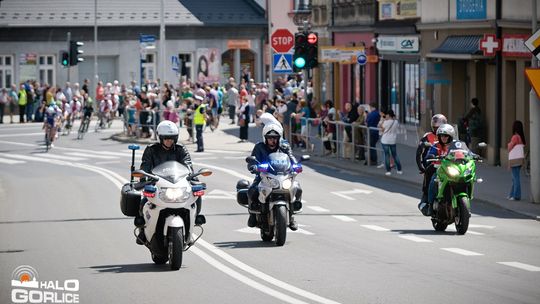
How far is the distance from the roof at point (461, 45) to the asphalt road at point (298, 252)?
6.77 m

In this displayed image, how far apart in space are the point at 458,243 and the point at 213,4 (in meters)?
64.2

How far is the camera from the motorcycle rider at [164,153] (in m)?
16.6

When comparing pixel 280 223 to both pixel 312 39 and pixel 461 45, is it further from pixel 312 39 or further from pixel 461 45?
pixel 461 45

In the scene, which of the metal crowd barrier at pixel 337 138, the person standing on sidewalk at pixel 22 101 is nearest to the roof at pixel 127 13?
the person standing on sidewalk at pixel 22 101

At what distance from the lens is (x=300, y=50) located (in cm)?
3788

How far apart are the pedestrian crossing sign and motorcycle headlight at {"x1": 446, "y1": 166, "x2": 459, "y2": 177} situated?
20736 mm

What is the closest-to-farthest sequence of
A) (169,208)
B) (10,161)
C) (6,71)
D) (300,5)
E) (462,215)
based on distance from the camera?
(169,208), (462,215), (10,161), (300,5), (6,71)

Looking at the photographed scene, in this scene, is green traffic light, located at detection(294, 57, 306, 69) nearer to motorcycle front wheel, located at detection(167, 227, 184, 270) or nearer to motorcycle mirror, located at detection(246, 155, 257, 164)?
motorcycle mirror, located at detection(246, 155, 257, 164)

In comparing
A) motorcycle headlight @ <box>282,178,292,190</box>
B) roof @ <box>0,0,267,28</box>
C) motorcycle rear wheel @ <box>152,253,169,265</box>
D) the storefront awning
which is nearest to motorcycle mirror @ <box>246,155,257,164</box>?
motorcycle headlight @ <box>282,178,292,190</box>

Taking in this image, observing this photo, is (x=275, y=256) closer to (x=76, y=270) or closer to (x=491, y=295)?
(x=76, y=270)

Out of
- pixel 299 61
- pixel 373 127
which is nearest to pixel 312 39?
pixel 299 61

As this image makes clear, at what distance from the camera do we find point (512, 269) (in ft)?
52.1

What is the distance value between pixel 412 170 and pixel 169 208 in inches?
760

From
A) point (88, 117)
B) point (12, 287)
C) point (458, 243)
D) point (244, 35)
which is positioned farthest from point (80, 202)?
point (244, 35)
